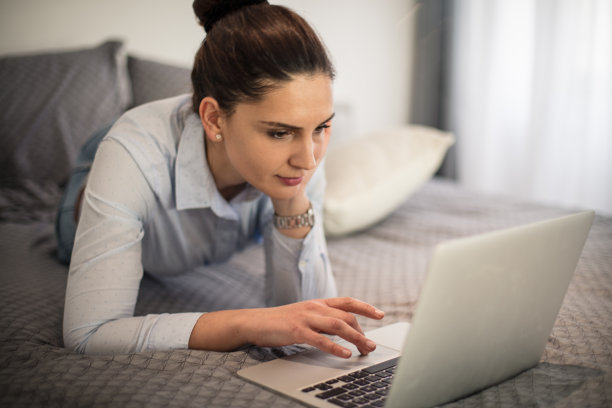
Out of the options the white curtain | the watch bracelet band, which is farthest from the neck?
the white curtain

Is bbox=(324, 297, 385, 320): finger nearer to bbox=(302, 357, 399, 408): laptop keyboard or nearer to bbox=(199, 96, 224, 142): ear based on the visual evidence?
bbox=(302, 357, 399, 408): laptop keyboard

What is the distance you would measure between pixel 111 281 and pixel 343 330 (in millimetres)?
364

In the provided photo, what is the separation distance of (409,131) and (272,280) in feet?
3.09

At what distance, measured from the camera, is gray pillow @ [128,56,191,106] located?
187 cm

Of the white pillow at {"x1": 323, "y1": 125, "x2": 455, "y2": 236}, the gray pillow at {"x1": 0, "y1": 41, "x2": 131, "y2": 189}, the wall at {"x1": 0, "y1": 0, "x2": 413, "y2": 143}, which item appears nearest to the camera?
the white pillow at {"x1": 323, "y1": 125, "x2": 455, "y2": 236}

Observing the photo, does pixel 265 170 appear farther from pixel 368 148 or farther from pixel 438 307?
pixel 368 148

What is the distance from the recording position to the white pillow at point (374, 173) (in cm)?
159

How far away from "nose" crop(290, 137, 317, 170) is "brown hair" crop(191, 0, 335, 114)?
0.33 ft

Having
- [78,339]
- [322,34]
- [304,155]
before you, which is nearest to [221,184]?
[304,155]

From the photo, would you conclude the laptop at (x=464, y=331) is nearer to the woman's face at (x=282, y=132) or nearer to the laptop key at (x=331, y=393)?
the laptop key at (x=331, y=393)

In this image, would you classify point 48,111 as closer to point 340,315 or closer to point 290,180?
point 290,180

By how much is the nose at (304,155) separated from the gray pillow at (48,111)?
1.13 meters

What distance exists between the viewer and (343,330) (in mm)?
747

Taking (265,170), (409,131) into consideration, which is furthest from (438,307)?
(409,131)
